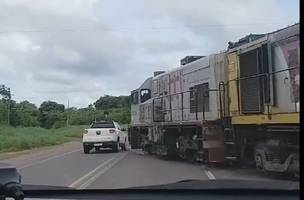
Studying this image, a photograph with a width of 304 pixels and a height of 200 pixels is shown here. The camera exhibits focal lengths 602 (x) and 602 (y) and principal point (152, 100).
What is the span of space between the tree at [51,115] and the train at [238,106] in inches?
2333

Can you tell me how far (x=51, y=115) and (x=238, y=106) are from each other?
69.0 meters

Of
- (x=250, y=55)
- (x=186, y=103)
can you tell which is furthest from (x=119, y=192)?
(x=186, y=103)

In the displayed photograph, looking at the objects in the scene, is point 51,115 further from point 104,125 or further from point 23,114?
point 104,125

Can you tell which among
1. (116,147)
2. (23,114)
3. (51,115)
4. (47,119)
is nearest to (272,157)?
(116,147)

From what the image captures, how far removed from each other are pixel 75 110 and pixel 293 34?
68.0 meters

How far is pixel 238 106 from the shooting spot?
51.3ft

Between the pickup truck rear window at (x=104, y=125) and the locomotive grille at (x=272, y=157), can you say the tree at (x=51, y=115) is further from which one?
the locomotive grille at (x=272, y=157)

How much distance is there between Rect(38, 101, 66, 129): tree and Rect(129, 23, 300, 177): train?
59.3 meters

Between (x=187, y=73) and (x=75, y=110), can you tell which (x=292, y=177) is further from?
(x=75, y=110)

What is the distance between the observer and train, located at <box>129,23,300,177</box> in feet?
43.0

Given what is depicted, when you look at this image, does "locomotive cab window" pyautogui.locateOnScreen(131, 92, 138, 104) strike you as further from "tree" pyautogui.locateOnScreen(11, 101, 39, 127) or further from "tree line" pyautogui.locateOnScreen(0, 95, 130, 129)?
"tree" pyautogui.locateOnScreen(11, 101, 39, 127)

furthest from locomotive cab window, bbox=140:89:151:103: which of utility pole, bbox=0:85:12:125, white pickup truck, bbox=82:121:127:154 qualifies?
utility pole, bbox=0:85:12:125
